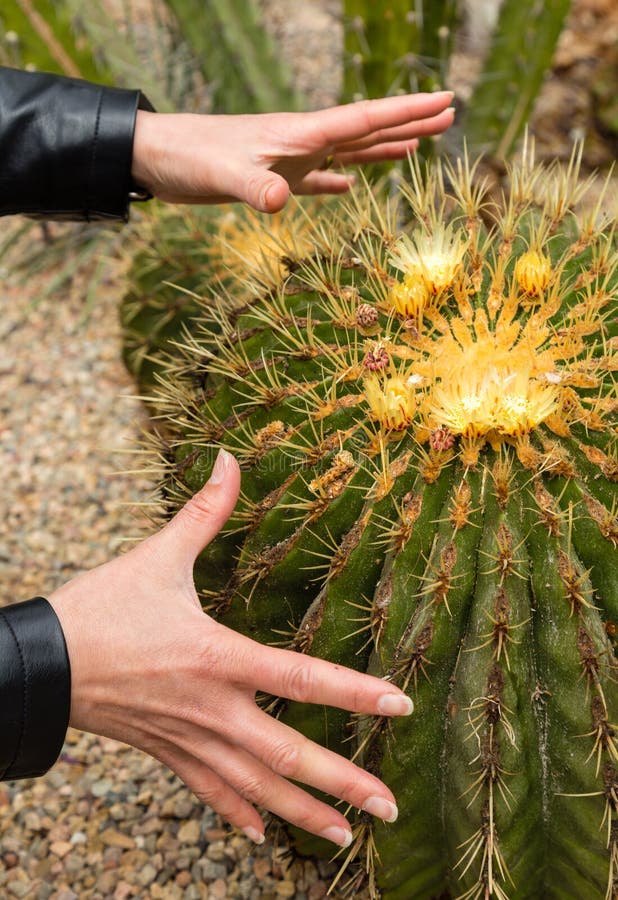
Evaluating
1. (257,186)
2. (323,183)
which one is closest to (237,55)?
(323,183)

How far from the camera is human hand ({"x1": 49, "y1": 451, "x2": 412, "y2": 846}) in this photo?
3.29 ft

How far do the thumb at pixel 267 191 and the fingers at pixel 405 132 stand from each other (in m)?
0.26

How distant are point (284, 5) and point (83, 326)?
2.58 metres

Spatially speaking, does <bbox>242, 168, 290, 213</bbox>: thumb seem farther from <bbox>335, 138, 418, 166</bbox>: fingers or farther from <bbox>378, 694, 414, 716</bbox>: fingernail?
<bbox>378, 694, 414, 716</bbox>: fingernail

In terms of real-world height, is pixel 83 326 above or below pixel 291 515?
below

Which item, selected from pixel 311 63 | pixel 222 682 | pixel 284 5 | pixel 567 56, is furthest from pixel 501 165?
pixel 222 682

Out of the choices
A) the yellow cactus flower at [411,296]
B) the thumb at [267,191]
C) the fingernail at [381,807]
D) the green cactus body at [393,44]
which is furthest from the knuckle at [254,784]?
the green cactus body at [393,44]

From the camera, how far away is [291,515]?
1159mm

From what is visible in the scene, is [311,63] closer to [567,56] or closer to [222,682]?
[567,56]

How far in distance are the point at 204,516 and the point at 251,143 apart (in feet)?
2.17

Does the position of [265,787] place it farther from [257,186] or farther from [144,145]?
[144,145]

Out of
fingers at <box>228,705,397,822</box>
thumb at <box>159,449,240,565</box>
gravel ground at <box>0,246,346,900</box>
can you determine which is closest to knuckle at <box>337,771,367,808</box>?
fingers at <box>228,705,397,822</box>

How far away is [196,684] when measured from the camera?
101cm

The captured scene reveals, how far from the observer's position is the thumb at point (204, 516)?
1.07 metres
